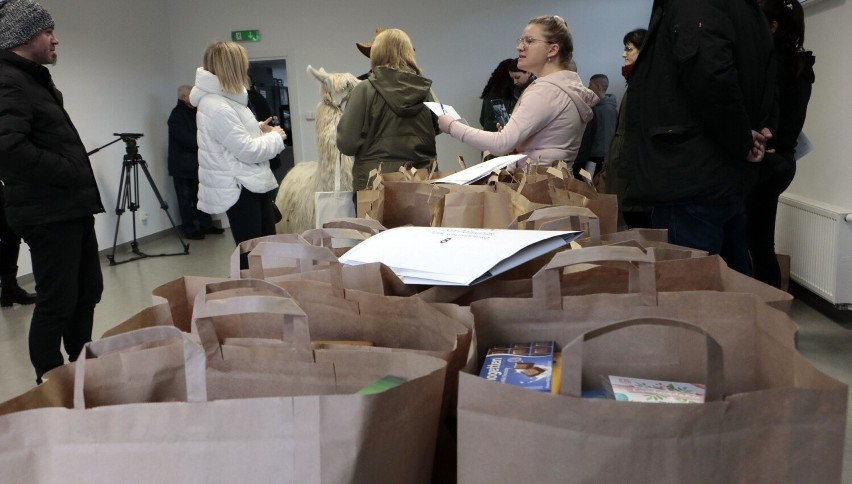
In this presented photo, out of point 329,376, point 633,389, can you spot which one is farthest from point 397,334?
point 633,389

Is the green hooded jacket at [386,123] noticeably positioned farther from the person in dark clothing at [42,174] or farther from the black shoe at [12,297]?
the black shoe at [12,297]

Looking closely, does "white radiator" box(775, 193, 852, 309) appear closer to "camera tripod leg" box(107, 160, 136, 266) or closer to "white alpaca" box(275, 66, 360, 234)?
"white alpaca" box(275, 66, 360, 234)

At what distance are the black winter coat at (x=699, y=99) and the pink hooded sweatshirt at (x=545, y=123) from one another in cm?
34

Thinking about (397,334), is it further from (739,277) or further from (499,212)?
(499,212)

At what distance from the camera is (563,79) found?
2.36 m

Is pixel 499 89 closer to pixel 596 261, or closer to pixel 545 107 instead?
pixel 545 107

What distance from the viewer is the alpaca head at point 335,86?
145 inches

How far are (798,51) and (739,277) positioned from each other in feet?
6.62

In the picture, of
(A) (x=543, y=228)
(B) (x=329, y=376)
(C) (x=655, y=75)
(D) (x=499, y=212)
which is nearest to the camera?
(B) (x=329, y=376)

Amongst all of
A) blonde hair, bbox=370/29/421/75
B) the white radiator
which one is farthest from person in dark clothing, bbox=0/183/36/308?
the white radiator

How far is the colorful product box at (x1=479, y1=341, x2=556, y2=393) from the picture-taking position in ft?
2.56

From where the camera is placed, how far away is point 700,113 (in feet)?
6.09

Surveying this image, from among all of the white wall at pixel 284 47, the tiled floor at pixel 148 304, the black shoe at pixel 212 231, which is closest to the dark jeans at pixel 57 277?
the tiled floor at pixel 148 304

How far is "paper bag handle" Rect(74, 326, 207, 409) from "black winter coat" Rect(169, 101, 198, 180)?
237 inches
